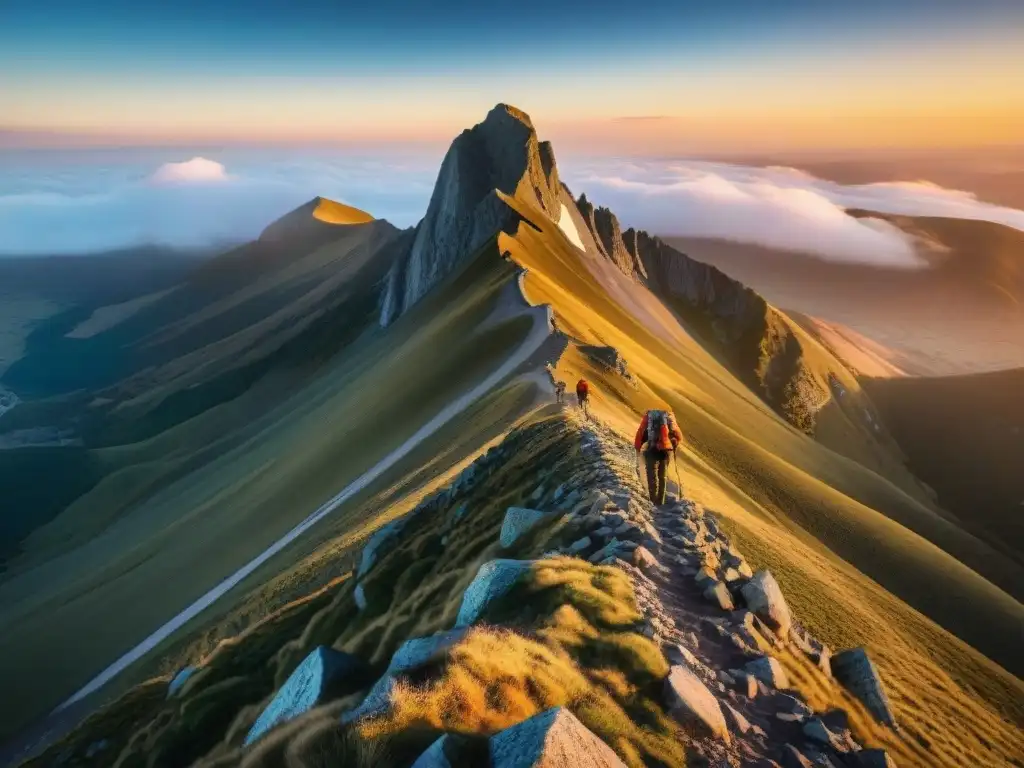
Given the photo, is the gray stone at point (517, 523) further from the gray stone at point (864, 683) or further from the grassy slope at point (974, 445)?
the grassy slope at point (974, 445)

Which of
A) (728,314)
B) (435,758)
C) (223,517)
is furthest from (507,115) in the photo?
(435,758)

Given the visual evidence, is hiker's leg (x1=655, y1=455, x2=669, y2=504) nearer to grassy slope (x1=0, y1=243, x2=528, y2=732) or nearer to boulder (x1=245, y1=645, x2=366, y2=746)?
boulder (x1=245, y1=645, x2=366, y2=746)

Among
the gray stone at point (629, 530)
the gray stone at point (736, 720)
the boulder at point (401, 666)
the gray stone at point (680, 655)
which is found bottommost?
the gray stone at point (736, 720)

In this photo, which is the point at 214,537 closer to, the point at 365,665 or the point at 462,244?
the point at 365,665

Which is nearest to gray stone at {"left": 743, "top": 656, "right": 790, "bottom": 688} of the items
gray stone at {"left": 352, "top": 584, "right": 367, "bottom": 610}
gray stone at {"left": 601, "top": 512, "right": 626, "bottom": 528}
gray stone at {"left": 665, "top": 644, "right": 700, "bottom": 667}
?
gray stone at {"left": 665, "top": 644, "right": 700, "bottom": 667}

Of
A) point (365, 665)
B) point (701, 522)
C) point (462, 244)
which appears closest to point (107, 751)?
point (365, 665)

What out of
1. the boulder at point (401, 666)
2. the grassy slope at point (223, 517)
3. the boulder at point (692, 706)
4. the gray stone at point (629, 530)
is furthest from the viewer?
the grassy slope at point (223, 517)

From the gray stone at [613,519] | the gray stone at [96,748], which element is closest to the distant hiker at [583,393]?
the gray stone at [613,519]

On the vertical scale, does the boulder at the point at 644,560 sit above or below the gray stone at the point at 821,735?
above
